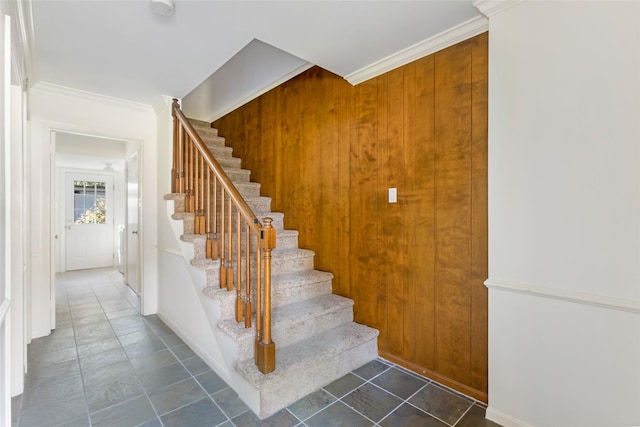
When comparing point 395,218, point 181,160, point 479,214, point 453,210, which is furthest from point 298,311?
point 181,160

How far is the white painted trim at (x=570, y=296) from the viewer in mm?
1254

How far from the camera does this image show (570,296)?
1392mm

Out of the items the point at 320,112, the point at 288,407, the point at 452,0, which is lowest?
the point at 288,407

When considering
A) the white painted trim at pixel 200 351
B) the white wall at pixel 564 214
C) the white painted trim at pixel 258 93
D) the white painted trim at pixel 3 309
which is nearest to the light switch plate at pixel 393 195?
the white wall at pixel 564 214

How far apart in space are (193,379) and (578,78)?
9.32ft

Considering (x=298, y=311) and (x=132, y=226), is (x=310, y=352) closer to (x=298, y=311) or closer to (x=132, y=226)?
(x=298, y=311)

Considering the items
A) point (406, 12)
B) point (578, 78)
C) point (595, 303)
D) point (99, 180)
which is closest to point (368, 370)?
point (595, 303)

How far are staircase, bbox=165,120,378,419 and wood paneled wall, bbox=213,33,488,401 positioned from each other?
0.18m

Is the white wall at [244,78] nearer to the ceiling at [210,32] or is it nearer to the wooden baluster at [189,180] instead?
the ceiling at [210,32]

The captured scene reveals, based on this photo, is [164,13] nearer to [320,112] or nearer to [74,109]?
[320,112]

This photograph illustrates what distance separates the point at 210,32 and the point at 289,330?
83.2 inches

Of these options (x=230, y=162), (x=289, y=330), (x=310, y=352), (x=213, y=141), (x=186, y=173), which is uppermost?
(x=213, y=141)

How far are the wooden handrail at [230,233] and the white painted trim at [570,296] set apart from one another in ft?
4.26

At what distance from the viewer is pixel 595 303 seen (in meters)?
1.33
